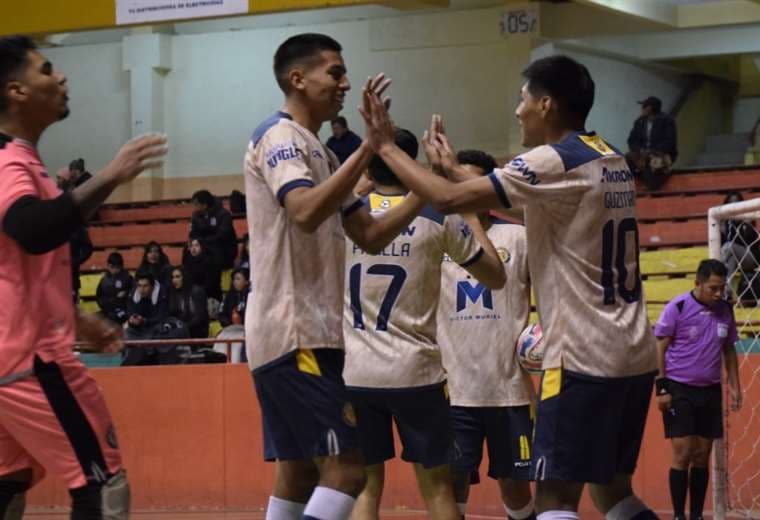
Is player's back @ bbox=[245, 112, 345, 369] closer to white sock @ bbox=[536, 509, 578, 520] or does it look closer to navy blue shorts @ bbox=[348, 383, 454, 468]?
white sock @ bbox=[536, 509, 578, 520]

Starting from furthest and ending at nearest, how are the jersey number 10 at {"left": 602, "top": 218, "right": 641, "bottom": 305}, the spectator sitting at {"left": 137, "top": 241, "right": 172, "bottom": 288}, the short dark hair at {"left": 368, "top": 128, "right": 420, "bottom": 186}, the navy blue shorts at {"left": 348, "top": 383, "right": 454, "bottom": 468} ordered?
the spectator sitting at {"left": 137, "top": 241, "right": 172, "bottom": 288}, the short dark hair at {"left": 368, "top": 128, "right": 420, "bottom": 186}, the navy blue shorts at {"left": 348, "top": 383, "right": 454, "bottom": 468}, the jersey number 10 at {"left": 602, "top": 218, "right": 641, "bottom": 305}

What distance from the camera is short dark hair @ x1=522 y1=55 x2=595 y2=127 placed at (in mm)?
5664

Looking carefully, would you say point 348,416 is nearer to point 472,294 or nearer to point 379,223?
point 379,223

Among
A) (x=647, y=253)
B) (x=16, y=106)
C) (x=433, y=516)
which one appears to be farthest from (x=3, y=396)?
(x=647, y=253)

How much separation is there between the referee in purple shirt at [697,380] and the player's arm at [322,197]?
6073mm

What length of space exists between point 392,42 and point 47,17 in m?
5.38

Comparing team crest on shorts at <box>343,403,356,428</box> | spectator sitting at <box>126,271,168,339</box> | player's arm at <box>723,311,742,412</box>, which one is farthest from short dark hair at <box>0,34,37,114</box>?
spectator sitting at <box>126,271,168,339</box>

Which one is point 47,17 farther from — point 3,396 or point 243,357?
point 3,396

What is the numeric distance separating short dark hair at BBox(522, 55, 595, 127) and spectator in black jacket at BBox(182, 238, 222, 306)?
463 inches

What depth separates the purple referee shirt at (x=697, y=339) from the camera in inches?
430

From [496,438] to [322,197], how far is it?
305 cm

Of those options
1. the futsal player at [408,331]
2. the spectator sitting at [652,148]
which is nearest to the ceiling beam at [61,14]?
the spectator sitting at [652,148]

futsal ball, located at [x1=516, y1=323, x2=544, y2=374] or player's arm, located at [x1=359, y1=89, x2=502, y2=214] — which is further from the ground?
player's arm, located at [x1=359, y1=89, x2=502, y2=214]

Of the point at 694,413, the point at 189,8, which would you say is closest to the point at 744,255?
the point at 694,413
